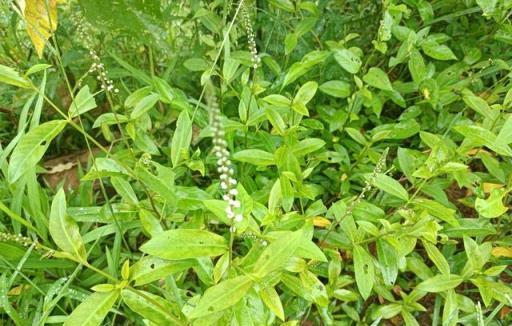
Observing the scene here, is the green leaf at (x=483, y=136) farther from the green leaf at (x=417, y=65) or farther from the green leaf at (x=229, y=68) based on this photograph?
the green leaf at (x=229, y=68)

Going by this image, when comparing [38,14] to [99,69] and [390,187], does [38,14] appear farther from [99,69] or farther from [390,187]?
[390,187]

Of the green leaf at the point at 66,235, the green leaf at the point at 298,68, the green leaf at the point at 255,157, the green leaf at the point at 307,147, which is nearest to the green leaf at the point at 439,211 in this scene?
the green leaf at the point at 307,147

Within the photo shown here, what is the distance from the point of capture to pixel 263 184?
1.85 metres

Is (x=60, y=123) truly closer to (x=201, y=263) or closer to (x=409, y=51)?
(x=201, y=263)

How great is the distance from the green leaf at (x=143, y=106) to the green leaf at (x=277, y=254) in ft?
2.36

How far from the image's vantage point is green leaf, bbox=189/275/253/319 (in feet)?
3.21

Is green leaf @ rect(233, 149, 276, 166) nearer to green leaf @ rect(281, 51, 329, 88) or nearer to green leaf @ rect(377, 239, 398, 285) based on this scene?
green leaf @ rect(281, 51, 329, 88)

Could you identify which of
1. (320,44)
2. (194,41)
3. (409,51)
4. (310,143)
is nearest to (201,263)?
(310,143)

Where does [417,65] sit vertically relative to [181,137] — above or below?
above

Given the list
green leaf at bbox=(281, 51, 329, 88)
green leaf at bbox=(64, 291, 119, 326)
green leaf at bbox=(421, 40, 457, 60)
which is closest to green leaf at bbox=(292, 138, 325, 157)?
green leaf at bbox=(281, 51, 329, 88)

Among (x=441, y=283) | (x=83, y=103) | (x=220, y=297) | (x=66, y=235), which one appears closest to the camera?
(x=220, y=297)

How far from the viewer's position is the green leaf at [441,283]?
1553 mm

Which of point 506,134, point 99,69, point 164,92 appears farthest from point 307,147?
point 99,69

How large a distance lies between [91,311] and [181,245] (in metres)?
0.27
